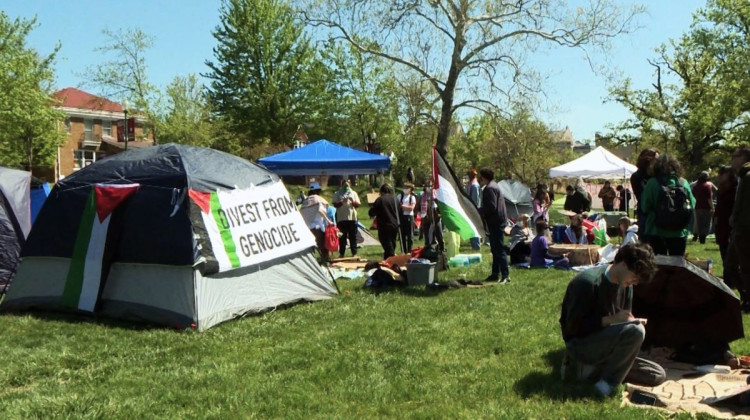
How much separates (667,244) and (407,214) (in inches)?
297

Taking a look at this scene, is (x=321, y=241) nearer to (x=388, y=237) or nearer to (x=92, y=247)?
(x=388, y=237)

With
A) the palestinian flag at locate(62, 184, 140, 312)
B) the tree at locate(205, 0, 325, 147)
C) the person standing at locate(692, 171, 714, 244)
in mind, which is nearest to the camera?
the palestinian flag at locate(62, 184, 140, 312)

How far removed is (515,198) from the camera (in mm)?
19703

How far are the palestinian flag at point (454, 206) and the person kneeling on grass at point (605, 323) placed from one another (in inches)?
173

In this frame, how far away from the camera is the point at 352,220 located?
14.1 metres

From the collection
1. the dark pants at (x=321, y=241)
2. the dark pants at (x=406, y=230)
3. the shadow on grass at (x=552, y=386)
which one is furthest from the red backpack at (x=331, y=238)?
the shadow on grass at (x=552, y=386)

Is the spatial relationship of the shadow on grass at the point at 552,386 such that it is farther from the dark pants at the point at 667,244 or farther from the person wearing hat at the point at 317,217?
the person wearing hat at the point at 317,217

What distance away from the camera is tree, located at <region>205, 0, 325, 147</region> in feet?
125

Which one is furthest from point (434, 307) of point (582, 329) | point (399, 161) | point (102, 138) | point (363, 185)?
point (102, 138)

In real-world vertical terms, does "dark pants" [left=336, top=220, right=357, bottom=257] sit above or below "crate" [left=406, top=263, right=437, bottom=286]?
above

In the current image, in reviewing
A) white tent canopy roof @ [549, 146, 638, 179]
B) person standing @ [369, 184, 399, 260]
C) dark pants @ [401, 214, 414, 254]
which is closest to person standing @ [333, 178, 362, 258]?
dark pants @ [401, 214, 414, 254]

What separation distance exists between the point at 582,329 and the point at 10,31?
110ft

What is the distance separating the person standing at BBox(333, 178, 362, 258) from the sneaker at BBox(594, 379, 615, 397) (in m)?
9.28

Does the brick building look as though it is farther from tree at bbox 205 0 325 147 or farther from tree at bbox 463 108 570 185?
tree at bbox 463 108 570 185
